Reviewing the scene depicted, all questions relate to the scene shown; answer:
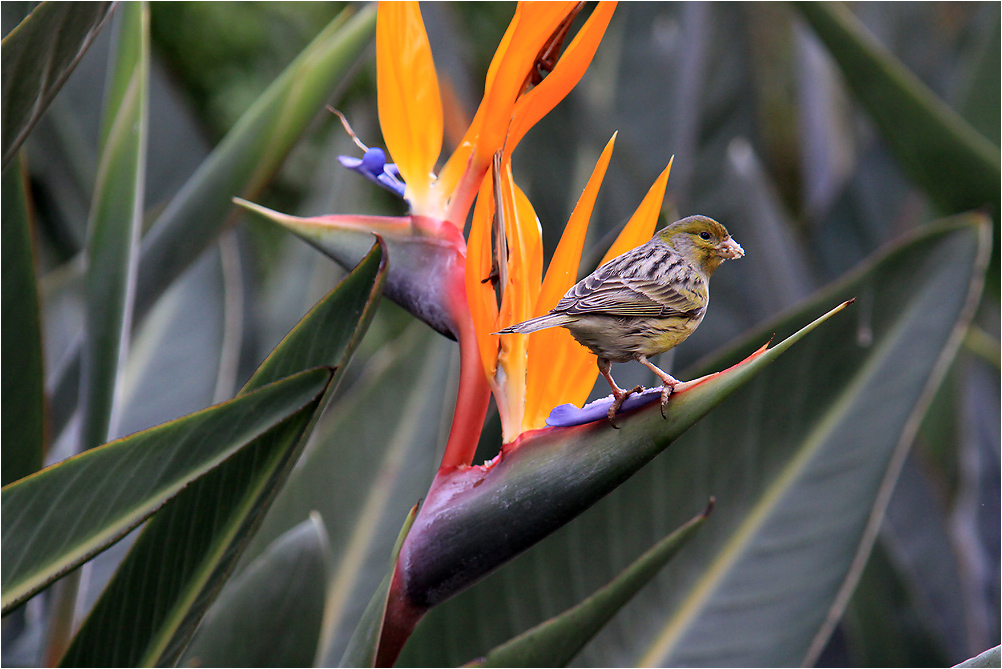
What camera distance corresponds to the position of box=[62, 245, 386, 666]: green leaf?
349 mm

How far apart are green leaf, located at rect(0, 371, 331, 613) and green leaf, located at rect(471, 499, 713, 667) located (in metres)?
0.15

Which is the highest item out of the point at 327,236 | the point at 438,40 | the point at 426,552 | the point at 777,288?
the point at 438,40

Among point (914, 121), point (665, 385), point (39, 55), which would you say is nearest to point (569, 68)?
point (665, 385)

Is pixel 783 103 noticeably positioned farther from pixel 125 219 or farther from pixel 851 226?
pixel 125 219

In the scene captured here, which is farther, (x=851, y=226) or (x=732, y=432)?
(x=851, y=226)

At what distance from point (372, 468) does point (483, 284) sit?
42 centimetres

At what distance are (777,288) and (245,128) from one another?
0.66 metres

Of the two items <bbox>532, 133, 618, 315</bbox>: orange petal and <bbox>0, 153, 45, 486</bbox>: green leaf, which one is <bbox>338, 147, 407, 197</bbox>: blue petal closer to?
<bbox>532, 133, 618, 315</bbox>: orange petal

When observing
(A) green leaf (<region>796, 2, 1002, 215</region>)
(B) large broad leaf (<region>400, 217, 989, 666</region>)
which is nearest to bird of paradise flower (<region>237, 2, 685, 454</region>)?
(B) large broad leaf (<region>400, 217, 989, 666</region>)

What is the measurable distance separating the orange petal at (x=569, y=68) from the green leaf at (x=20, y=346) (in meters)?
0.34

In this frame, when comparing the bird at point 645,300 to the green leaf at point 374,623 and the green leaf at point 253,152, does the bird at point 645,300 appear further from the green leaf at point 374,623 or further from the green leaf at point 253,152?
the green leaf at point 253,152

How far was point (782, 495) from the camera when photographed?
1.91 feet

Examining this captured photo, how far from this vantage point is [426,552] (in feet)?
1.06

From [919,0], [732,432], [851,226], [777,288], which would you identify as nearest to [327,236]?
[732,432]
